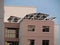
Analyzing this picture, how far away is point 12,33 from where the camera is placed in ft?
20.5

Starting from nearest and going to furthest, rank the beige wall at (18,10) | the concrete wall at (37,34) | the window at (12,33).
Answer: the concrete wall at (37,34)
the window at (12,33)
the beige wall at (18,10)

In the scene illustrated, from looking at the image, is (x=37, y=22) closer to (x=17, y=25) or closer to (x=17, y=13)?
(x=17, y=25)

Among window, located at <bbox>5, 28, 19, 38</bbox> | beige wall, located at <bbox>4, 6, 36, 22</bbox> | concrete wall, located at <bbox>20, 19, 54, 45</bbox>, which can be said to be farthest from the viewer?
beige wall, located at <bbox>4, 6, 36, 22</bbox>

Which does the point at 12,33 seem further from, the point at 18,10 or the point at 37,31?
the point at 18,10

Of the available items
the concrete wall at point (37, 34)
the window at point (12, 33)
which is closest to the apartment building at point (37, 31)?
the concrete wall at point (37, 34)

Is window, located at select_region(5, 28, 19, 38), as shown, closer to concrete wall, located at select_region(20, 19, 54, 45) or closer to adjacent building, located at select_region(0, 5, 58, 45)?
adjacent building, located at select_region(0, 5, 58, 45)

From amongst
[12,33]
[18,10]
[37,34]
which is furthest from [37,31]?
[18,10]

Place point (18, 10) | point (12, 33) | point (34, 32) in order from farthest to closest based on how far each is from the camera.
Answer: point (18, 10), point (12, 33), point (34, 32)

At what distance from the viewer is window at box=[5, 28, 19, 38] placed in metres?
6.17

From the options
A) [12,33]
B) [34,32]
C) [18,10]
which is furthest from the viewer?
[18,10]

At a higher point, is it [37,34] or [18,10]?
[18,10]

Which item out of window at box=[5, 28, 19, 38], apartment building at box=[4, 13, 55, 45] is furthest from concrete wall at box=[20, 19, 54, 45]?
window at box=[5, 28, 19, 38]

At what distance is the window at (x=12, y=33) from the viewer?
6.17 metres

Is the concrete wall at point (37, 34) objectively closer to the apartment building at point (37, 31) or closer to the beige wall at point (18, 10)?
the apartment building at point (37, 31)
